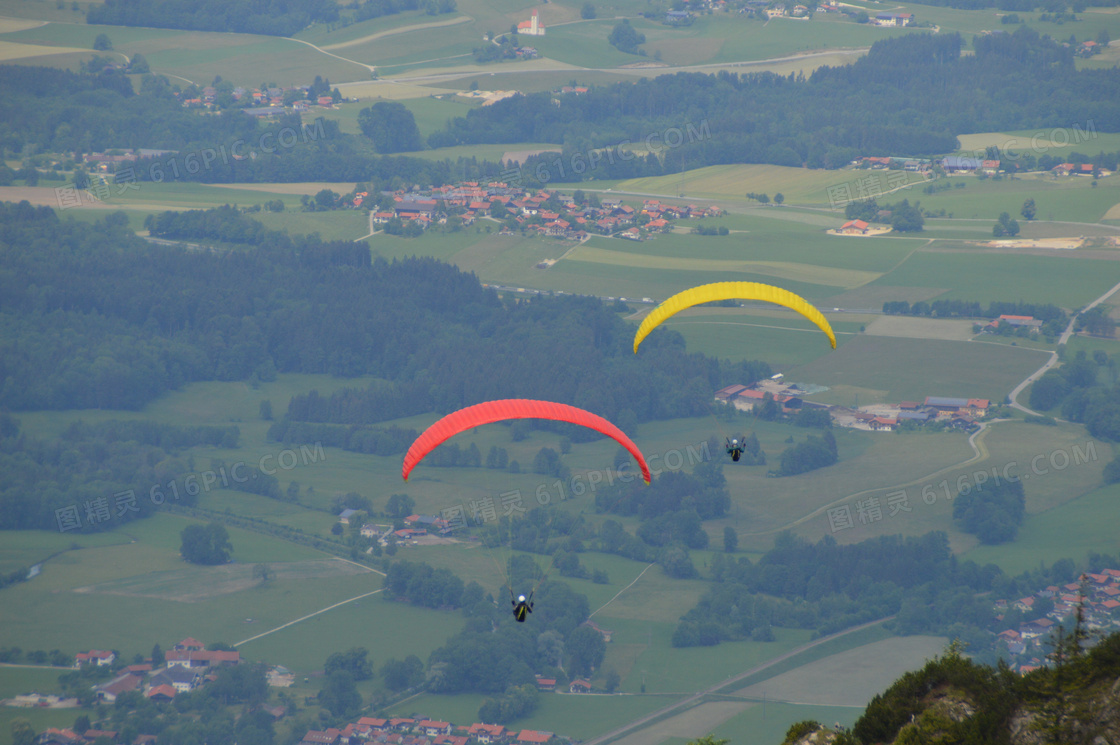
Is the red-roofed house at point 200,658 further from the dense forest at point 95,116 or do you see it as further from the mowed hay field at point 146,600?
the dense forest at point 95,116

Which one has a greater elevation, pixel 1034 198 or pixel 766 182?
pixel 766 182

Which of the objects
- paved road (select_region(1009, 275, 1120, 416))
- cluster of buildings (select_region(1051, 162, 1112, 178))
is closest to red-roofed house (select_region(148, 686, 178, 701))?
paved road (select_region(1009, 275, 1120, 416))

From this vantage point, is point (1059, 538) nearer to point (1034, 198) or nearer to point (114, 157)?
point (1034, 198)

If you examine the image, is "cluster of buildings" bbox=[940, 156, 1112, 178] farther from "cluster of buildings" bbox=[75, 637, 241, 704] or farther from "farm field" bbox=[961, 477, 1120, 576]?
"cluster of buildings" bbox=[75, 637, 241, 704]

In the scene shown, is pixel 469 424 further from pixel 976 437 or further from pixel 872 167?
pixel 872 167

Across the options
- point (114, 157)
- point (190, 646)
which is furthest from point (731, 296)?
point (114, 157)

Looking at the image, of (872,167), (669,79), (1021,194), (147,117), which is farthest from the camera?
(669,79)

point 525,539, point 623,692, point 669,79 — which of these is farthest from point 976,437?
point 669,79
